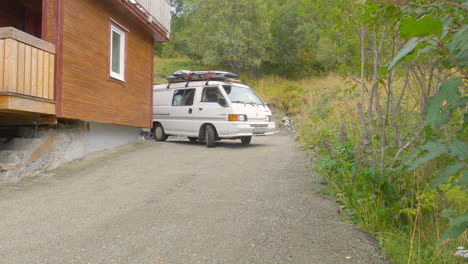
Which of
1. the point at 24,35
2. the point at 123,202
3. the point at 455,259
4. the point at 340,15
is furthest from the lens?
the point at 24,35

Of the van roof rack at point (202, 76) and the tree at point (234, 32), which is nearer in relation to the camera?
the van roof rack at point (202, 76)

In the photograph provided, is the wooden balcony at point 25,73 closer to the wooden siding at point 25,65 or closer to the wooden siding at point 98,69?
the wooden siding at point 25,65

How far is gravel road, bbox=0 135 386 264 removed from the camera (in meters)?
3.30

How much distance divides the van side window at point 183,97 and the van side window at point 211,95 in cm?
51

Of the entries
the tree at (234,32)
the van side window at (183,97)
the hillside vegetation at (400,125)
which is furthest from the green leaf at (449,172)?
the tree at (234,32)

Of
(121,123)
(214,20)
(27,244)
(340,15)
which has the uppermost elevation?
(214,20)

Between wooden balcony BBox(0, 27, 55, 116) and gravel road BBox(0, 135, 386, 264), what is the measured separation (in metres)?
1.36

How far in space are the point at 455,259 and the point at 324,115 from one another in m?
6.65

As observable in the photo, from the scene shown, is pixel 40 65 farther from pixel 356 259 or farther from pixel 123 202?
pixel 356 259

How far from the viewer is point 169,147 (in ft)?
34.9

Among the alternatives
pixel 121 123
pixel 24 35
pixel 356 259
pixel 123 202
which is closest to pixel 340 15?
pixel 356 259

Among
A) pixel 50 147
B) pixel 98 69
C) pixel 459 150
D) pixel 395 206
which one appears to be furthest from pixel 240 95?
pixel 459 150

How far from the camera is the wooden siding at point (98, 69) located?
7.28 meters

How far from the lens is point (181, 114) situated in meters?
11.8
